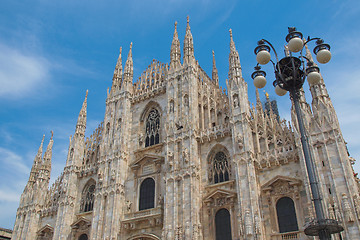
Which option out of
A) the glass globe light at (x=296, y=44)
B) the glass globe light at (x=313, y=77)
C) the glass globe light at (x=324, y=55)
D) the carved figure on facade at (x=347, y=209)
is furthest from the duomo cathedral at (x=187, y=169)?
the glass globe light at (x=296, y=44)

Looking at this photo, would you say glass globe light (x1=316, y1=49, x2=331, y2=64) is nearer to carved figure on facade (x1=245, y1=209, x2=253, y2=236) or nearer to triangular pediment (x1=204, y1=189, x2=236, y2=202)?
carved figure on facade (x1=245, y1=209, x2=253, y2=236)

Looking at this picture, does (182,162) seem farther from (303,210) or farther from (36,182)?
(36,182)

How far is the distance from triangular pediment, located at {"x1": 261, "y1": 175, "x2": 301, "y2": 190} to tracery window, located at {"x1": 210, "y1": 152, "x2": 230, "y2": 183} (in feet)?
9.63

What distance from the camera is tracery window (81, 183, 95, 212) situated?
92.0 feet

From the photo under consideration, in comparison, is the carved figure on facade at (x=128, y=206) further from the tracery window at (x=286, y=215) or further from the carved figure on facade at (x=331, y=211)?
the carved figure on facade at (x=331, y=211)

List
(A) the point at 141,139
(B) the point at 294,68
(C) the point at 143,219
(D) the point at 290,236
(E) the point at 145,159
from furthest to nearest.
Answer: (A) the point at 141,139 → (E) the point at 145,159 → (C) the point at 143,219 → (D) the point at 290,236 → (B) the point at 294,68

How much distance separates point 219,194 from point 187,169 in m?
2.79

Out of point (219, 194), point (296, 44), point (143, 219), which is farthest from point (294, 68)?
point (143, 219)

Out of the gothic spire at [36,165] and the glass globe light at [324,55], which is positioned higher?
the gothic spire at [36,165]

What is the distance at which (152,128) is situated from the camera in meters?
28.6

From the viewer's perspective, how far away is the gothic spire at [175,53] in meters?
29.3

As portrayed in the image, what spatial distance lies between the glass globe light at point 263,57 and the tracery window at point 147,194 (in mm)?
15908

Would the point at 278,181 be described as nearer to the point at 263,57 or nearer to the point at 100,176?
the point at 263,57

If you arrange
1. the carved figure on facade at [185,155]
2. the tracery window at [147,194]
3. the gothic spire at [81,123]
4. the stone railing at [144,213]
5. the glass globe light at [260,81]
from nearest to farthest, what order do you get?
the glass globe light at [260,81] < the stone railing at [144,213] < the carved figure on facade at [185,155] < the tracery window at [147,194] < the gothic spire at [81,123]
